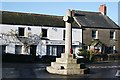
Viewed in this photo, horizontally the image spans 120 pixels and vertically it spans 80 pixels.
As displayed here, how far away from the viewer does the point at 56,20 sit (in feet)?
146

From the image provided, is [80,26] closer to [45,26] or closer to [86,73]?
[45,26]

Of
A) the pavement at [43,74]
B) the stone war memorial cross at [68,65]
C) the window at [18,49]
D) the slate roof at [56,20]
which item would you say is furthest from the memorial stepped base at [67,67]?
the slate roof at [56,20]

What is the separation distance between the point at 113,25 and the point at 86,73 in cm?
3031

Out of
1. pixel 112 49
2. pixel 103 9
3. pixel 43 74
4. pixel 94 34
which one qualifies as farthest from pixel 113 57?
pixel 43 74

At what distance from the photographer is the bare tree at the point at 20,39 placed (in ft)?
127

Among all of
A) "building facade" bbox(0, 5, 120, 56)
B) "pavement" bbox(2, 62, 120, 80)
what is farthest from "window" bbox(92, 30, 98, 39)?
"pavement" bbox(2, 62, 120, 80)

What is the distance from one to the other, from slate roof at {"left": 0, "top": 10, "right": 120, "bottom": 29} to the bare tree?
5.13ft

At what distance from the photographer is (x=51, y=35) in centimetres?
4234

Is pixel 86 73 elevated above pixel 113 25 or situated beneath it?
situated beneath

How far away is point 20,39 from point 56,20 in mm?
7348

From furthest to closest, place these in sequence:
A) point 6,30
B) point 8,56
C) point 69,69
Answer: point 6,30 → point 8,56 → point 69,69

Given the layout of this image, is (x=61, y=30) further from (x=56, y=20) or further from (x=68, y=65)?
(x=68, y=65)

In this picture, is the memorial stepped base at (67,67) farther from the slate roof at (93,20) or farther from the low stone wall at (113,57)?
the slate roof at (93,20)

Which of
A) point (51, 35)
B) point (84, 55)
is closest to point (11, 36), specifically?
point (51, 35)
